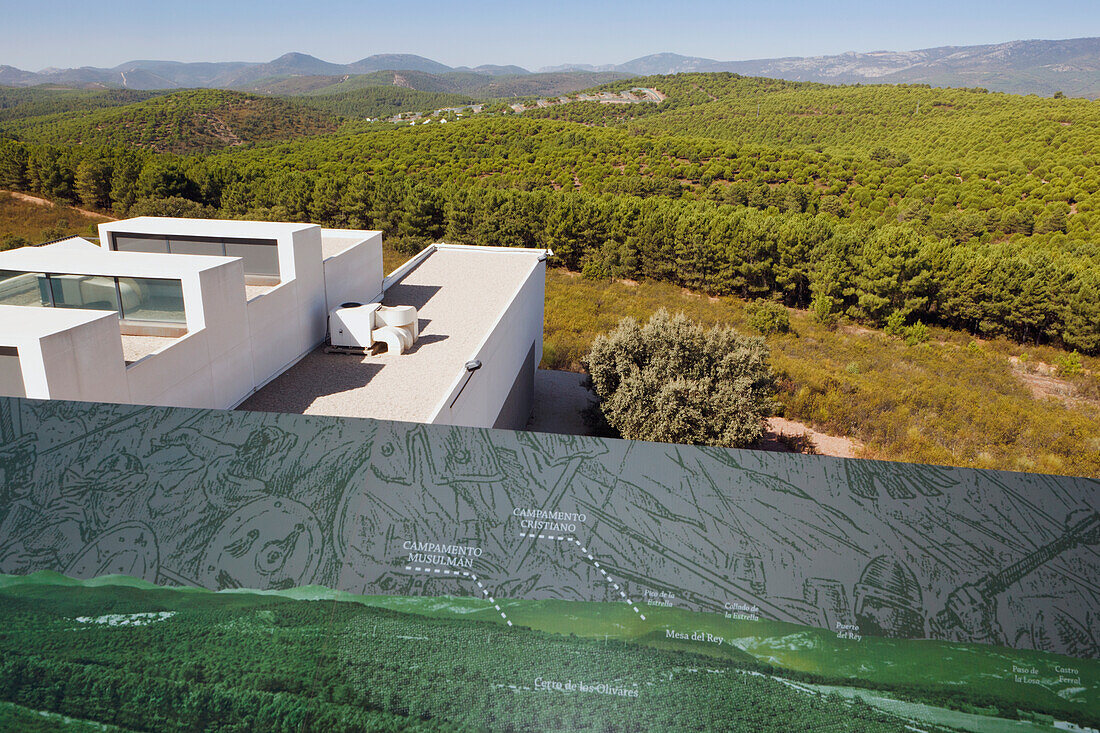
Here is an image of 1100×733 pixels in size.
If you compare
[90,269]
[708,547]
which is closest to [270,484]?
[708,547]

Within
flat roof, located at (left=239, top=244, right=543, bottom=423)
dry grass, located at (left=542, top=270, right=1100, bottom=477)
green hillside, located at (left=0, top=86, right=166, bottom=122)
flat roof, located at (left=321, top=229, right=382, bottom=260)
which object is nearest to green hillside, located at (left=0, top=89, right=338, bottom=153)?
green hillside, located at (left=0, top=86, right=166, bottom=122)

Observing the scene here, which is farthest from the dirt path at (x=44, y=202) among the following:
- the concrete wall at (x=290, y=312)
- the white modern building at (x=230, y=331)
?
the concrete wall at (x=290, y=312)

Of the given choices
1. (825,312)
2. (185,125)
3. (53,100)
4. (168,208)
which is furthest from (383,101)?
(825,312)

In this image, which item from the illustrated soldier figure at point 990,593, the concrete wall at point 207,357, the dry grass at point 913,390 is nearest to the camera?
the illustrated soldier figure at point 990,593

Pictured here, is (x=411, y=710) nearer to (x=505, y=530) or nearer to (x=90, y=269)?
(x=505, y=530)

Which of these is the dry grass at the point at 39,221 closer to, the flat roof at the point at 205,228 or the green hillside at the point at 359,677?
the flat roof at the point at 205,228

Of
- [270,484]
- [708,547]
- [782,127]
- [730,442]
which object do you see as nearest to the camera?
[708,547]
